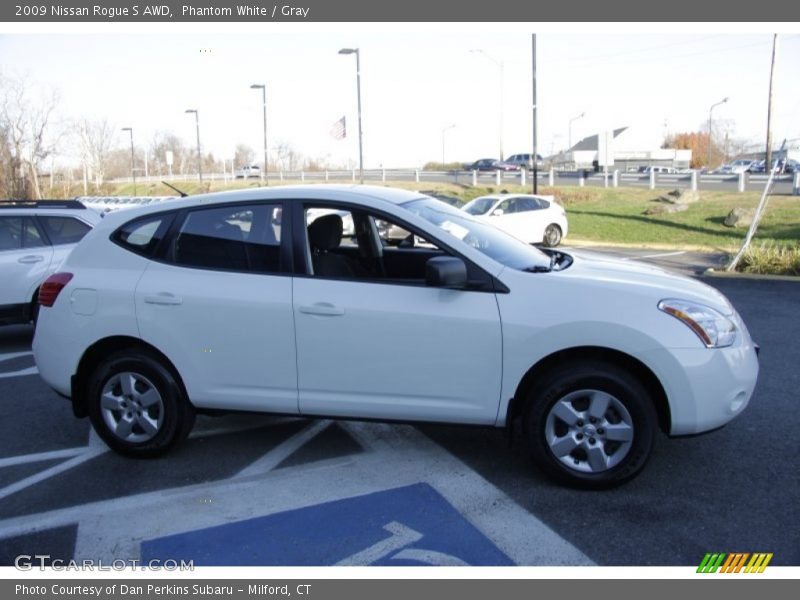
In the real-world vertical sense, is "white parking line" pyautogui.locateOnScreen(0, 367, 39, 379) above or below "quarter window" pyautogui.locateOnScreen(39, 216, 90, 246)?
below

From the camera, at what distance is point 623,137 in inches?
3713

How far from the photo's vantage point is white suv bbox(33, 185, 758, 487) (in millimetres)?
4062

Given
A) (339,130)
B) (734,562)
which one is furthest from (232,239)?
(339,130)

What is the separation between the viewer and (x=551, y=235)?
20812 millimetres

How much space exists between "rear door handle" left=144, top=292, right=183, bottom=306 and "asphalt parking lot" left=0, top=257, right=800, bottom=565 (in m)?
1.07

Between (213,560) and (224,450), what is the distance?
1.55 m

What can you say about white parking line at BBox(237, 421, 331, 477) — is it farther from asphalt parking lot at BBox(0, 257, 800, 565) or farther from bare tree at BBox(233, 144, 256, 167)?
bare tree at BBox(233, 144, 256, 167)

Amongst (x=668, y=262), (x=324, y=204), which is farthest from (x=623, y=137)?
(x=324, y=204)

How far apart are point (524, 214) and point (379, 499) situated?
16.6 m

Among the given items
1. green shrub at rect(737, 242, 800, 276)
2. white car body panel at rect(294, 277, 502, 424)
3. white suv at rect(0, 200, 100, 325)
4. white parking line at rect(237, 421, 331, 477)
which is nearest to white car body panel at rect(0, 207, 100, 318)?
white suv at rect(0, 200, 100, 325)

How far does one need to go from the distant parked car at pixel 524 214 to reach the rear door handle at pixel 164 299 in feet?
50.1

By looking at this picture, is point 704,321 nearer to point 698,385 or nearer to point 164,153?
point 698,385

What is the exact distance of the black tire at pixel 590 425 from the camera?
4035mm

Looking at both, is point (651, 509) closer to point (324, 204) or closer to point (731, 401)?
point (731, 401)
